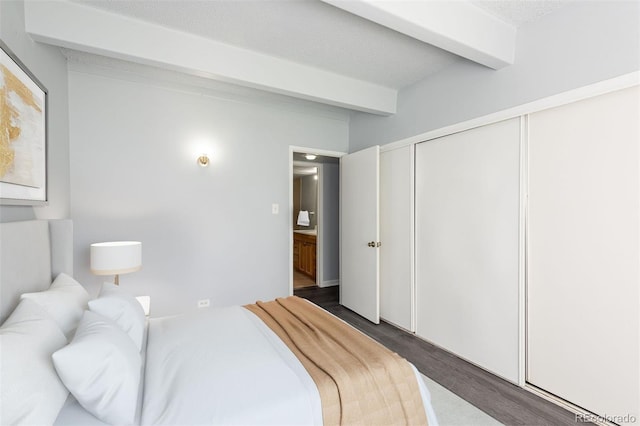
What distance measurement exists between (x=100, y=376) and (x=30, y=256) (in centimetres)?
95

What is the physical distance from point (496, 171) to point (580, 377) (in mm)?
→ 1480

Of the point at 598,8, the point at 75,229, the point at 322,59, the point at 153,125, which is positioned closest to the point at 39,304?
the point at 75,229

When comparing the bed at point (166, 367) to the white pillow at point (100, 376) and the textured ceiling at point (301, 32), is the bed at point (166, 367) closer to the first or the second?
the white pillow at point (100, 376)

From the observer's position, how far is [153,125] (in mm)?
2920

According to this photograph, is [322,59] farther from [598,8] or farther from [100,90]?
[100,90]

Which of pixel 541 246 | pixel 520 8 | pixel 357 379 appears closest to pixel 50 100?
pixel 357 379

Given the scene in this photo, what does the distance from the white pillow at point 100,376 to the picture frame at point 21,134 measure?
88cm

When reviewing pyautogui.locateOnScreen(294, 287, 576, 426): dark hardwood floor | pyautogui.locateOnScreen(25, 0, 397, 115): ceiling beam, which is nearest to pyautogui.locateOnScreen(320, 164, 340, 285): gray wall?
pyautogui.locateOnScreen(294, 287, 576, 426): dark hardwood floor

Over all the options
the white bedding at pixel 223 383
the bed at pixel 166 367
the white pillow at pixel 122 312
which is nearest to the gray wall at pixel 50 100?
the bed at pixel 166 367

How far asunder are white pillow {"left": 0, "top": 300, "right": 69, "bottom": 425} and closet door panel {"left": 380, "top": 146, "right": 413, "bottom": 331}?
2801 mm

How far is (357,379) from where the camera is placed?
1.33 meters

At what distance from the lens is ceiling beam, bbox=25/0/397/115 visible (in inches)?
74.2

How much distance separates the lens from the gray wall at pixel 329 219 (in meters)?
5.14

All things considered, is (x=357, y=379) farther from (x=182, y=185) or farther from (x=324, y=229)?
(x=324, y=229)
